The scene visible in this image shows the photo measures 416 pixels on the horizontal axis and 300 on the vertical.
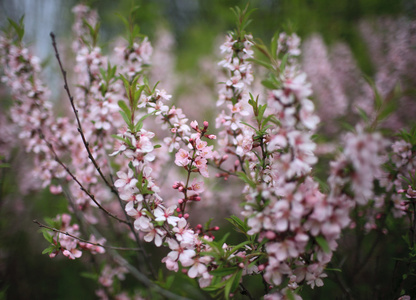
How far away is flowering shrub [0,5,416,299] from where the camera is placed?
1.05 m

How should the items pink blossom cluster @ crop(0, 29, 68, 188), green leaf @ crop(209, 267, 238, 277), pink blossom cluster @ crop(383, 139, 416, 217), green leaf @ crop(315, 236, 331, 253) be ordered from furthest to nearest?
pink blossom cluster @ crop(0, 29, 68, 188) < pink blossom cluster @ crop(383, 139, 416, 217) < green leaf @ crop(209, 267, 238, 277) < green leaf @ crop(315, 236, 331, 253)

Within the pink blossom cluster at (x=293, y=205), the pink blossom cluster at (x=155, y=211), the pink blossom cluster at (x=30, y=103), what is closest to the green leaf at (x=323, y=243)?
the pink blossom cluster at (x=293, y=205)

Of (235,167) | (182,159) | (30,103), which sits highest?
(30,103)

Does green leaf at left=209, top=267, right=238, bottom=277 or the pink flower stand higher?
the pink flower

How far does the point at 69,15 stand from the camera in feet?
20.2

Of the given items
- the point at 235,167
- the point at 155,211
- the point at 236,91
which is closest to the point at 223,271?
the point at 155,211

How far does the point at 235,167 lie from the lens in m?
1.82

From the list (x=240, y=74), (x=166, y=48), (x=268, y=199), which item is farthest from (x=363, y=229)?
(x=166, y=48)

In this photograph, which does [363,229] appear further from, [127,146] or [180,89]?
[180,89]

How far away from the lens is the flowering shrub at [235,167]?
1.05 metres

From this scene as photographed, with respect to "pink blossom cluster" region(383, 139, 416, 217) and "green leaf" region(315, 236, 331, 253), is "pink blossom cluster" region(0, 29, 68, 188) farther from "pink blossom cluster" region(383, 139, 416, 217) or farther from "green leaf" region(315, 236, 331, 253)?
"pink blossom cluster" region(383, 139, 416, 217)

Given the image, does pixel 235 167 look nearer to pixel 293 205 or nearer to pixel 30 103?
pixel 293 205

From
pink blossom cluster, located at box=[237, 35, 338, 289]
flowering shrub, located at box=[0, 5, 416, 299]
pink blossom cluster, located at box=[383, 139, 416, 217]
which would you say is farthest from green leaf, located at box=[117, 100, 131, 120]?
pink blossom cluster, located at box=[383, 139, 416, 217]

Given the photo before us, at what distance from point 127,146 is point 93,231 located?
4.18 ft
